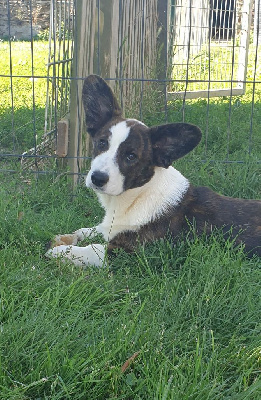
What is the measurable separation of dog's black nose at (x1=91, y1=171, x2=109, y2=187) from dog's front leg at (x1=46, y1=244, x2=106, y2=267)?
1.23ft

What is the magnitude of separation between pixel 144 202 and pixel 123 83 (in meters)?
2.33

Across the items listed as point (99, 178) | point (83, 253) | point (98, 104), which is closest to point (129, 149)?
point (99, 178)

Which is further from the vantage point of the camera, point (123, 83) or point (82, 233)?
point (123, 83)

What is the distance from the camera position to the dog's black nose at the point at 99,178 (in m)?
3.34

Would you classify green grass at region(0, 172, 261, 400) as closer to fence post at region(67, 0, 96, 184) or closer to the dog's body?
the dog's body

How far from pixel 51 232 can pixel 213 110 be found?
12.4ft

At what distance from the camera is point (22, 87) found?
27.3ft

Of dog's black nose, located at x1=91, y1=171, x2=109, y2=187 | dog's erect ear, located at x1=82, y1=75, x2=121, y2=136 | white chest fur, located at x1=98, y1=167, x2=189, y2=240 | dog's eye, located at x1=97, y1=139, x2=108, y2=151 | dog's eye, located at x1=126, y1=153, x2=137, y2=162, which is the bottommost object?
white chest fur, located at x1=98, y1=167, x2=189, y2=240

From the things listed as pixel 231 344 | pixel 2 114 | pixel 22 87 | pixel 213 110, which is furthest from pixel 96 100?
pixel 22 87

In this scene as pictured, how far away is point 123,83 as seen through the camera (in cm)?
561

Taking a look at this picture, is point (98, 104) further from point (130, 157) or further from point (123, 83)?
point (123, 83)

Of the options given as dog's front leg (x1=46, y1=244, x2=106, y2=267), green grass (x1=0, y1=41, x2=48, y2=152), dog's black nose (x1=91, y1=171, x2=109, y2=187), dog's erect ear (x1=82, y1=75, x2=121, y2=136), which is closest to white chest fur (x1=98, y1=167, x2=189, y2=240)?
dog's front leg (x1=46, y1=244, x2=106, y2=267)

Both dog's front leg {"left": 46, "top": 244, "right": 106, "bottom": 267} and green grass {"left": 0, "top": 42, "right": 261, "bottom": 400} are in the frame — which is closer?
green grass {"left": 0, "top": 42, "right": 261, "bottom": 400}

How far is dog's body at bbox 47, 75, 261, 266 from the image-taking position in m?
3.44
